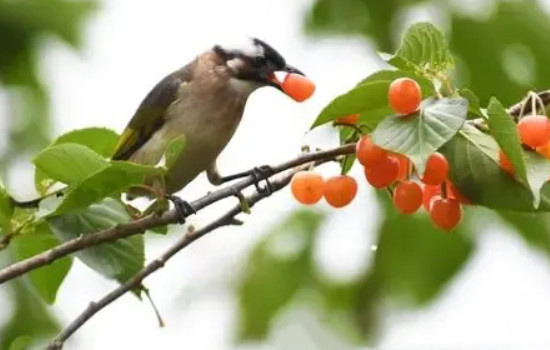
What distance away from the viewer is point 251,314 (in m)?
3.68

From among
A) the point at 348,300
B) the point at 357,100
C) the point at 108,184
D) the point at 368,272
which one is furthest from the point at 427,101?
the point at 348,300

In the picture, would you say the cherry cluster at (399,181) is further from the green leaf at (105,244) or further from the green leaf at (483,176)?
the green leaf at (105,244)

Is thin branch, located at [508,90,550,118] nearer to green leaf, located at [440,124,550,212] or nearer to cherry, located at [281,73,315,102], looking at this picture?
green leaf, located at [440,124,550,212]

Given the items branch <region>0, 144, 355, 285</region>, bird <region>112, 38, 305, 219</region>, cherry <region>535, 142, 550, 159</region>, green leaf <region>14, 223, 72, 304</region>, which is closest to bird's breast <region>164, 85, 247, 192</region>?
bird <region>112, 38, 305, 219</region>

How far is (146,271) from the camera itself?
7.23ft

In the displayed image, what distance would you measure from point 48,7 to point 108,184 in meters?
1.80

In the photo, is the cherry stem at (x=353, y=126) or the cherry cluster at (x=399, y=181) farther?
the cherry stem at (x=353, y=126)

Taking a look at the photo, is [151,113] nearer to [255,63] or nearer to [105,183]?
[255,63]

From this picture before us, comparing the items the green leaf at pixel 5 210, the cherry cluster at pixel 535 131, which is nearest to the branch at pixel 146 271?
the green leaf at pixel 5 210

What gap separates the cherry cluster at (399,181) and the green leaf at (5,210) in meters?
0.47

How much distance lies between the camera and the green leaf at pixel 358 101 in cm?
194

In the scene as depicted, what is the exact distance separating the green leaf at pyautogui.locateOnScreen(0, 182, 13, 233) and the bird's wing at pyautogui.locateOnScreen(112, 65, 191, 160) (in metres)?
1.09

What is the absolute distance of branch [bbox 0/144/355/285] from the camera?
6.59 ft

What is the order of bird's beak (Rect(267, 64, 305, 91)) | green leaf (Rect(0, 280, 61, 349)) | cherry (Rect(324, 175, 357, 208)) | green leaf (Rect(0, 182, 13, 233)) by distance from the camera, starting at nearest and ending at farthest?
cherry (Rect(324, 175, 357, 208)) → green leaf (Rect(0, 182, 13, 233)) → bird's beak (Rect(267, 64, 305, 91)) → green leaf (Rect(0, 280, 61, 349))
